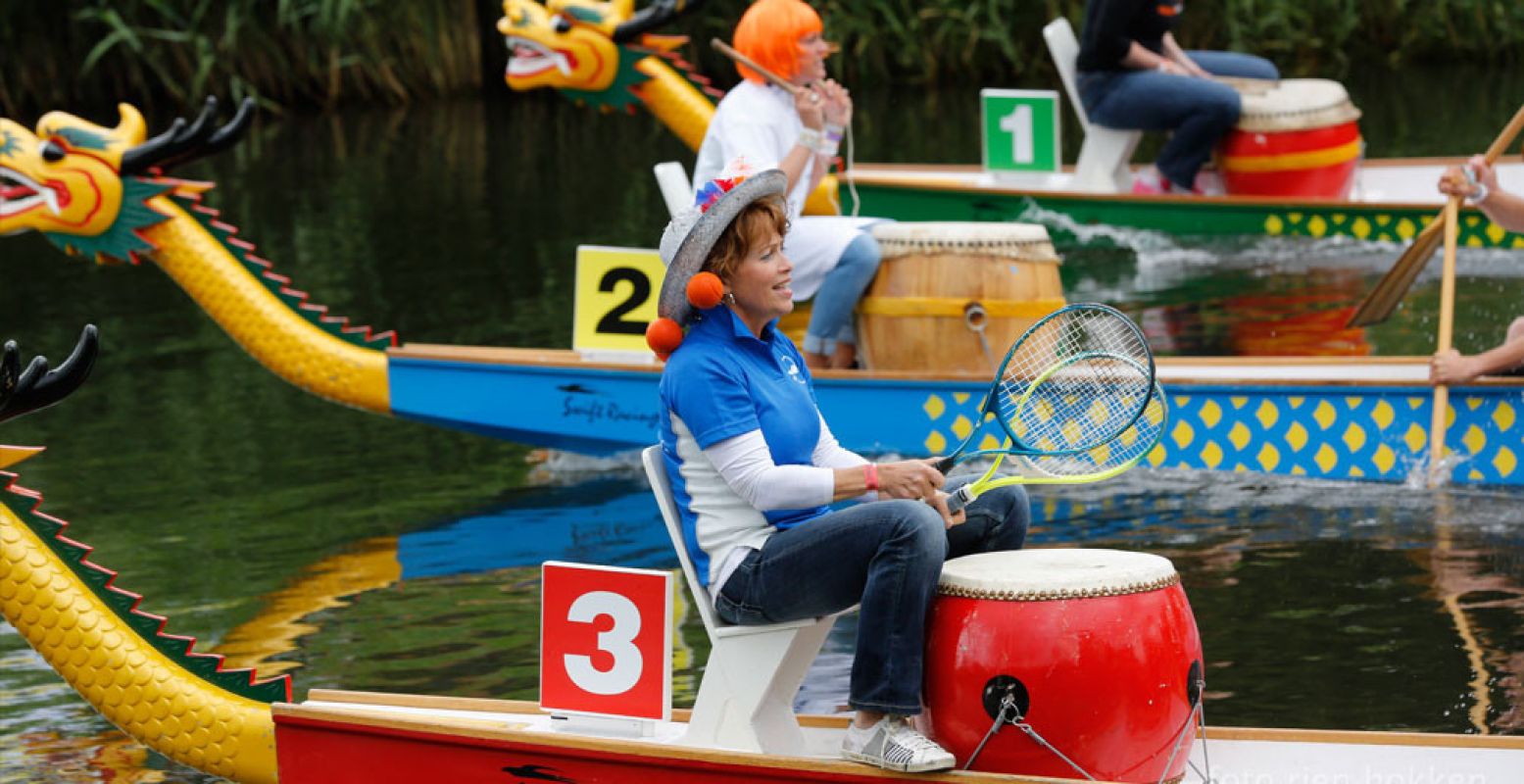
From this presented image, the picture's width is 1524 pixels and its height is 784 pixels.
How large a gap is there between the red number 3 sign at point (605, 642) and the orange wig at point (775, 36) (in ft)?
10.9

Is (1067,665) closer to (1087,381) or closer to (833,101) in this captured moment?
(1087,381)

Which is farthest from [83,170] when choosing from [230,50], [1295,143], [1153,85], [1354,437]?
[230,50]

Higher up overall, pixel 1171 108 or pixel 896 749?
pixel 1171 108

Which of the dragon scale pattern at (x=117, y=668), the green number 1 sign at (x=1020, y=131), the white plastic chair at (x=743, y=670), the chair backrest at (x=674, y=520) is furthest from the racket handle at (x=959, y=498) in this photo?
the green number 1 sign at (x=1020, y=131)

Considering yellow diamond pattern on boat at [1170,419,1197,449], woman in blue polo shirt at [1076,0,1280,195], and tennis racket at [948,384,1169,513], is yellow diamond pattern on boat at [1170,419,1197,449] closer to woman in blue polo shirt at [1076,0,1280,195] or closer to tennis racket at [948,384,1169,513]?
tennis racket at [948,384,1169,513]

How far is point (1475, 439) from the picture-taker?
708 cm

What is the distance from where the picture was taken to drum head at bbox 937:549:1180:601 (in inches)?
163

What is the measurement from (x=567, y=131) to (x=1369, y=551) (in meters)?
11.3

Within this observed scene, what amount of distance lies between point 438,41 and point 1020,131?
806cm

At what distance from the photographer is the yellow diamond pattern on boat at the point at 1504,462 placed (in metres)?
7.08

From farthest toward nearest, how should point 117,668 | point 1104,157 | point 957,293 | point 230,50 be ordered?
point 230,50
point 1104,157
point 957,293
point 117,668

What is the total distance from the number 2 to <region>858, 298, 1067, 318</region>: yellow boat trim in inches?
27.7

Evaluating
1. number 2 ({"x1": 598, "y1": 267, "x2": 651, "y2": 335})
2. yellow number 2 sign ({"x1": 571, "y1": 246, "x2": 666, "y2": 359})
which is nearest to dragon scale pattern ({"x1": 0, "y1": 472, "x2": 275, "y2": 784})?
yellow number 2 sign ({"x1": 571, "y1": 246, "x2": 666, "y2": 359})

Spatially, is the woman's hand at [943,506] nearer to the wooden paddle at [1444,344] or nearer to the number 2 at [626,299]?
the wooden paddle at [1444,344]
